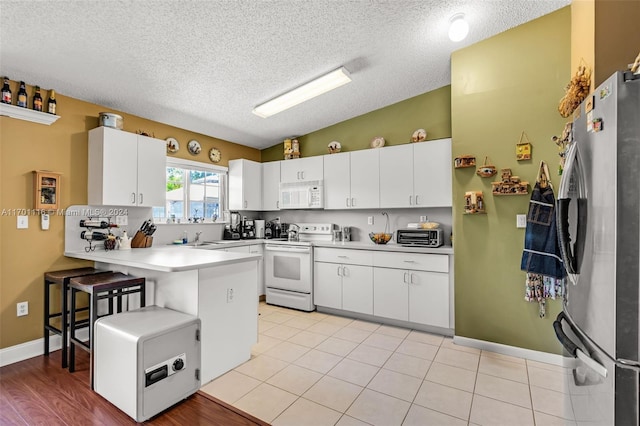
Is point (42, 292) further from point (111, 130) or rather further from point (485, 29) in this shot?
point (485, 29)

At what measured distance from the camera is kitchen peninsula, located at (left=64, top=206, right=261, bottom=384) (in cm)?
228

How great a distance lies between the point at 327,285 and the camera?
3998mm

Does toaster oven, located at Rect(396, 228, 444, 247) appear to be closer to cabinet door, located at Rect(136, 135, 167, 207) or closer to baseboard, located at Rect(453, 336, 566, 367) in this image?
baseboard, located at Rect(453, 336, 566, 367)

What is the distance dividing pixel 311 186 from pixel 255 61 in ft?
6.69

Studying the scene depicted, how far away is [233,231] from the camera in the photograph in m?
4.79

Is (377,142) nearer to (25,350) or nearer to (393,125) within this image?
(393,125)

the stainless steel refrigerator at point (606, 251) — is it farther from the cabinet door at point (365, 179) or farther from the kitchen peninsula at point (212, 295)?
the cabinet door at point (365, 179)

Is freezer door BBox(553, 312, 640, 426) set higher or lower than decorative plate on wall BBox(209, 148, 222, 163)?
lower

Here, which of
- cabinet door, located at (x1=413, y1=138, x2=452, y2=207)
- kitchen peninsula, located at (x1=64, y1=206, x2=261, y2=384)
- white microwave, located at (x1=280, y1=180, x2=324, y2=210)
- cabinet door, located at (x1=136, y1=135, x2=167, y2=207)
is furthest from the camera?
white microwave, located at (x1=280, y1=180, x2=324, y2=210)

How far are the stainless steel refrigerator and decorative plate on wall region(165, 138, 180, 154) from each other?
4165 millimetres

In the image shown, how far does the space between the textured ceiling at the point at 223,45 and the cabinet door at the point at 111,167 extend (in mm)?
430

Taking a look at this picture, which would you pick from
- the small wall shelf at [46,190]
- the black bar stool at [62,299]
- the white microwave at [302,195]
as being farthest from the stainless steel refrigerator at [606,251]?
the small wall shelf at [46,190]

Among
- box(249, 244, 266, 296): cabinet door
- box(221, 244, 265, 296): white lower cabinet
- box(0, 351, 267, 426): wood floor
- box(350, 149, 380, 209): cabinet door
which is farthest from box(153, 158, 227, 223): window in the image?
box(350, 149, 380, 209): cabinet door

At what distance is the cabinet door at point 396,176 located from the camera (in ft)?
12.3
